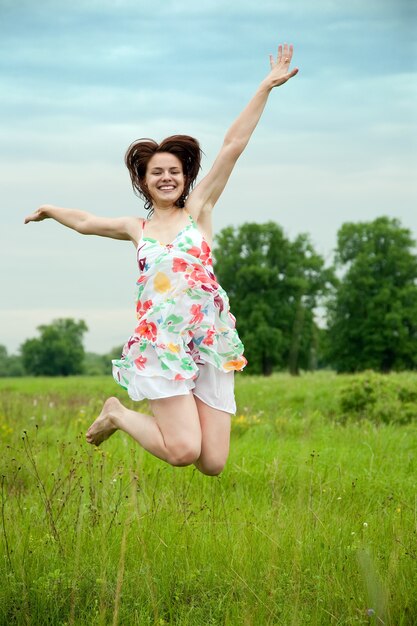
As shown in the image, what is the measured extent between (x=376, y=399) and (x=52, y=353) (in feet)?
223

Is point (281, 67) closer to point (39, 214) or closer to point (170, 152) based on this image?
point (170, 152)

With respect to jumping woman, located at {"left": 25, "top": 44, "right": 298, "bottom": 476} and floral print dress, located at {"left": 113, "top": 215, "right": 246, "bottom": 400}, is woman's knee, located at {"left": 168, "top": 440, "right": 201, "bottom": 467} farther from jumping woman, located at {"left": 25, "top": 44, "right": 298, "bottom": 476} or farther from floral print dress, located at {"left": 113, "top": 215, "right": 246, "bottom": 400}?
floral print dress, located at {"left": 113, "top": 215, "right": 246, "bottom": 400}

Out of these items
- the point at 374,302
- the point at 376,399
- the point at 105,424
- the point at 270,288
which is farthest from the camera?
the point at 270,288

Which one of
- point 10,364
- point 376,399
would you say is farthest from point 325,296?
point 10,364

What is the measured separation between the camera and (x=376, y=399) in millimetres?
12344

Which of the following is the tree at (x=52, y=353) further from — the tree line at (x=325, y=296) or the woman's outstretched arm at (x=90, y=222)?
the woman's outstretched arm at (x=90, y=222)

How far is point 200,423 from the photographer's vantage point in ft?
18.0

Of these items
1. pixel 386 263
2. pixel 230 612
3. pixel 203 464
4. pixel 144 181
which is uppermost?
pixel 386 263

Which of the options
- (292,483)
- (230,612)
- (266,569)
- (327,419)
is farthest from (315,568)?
(327,419)

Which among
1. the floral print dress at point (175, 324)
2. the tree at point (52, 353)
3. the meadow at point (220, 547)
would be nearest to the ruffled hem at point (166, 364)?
the floral print dress at point (175, 324)

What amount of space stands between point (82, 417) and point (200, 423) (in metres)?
6.51

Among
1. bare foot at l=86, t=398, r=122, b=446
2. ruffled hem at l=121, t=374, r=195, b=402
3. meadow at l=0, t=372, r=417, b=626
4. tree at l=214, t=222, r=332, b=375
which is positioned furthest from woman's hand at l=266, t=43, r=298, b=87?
tree at l=214, t=222, r=332, b=375

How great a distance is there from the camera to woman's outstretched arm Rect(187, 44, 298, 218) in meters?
5.73

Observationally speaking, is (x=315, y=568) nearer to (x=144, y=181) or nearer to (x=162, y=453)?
(x=162, y=453)
